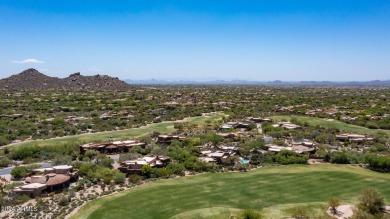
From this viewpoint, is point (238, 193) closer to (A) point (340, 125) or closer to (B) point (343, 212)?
(B) point (343, 212)

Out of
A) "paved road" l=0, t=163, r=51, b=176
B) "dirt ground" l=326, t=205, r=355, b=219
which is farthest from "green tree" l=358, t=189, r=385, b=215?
"paved road" l=0, t=163, r=51, b=176

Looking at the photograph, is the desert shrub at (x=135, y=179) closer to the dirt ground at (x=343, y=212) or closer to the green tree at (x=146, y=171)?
the green tree at (x=146, y=171)

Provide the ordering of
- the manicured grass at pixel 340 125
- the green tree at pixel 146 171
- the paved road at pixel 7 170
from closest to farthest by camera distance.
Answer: the green tree at pixel 146 171, the paved road at pixel 7 170, the manicured grass at pixel 340 125

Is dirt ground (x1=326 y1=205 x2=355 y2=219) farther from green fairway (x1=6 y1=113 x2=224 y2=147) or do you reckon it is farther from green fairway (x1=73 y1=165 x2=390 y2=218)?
green fairway (x1=6 y1=113 x2=224 y2=147)

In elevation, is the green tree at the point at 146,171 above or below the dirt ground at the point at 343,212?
below

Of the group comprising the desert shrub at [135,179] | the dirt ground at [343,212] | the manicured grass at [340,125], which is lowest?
the manicured grass at [340,125]

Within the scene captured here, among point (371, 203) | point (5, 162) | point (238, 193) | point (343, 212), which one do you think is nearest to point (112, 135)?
point (5, 162)

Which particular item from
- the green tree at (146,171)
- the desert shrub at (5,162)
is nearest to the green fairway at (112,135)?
the desert shrub at (5,162)

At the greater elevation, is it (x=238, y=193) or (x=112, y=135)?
(x=238, y=193)
